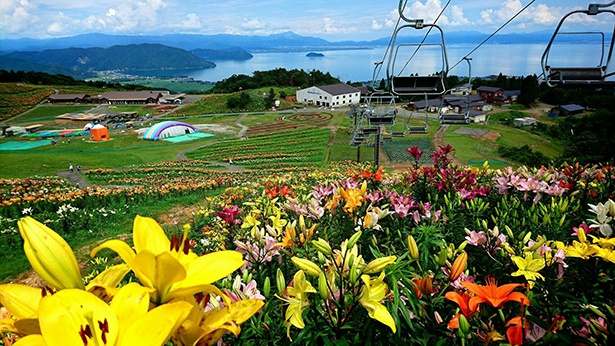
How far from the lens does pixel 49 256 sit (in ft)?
1.88

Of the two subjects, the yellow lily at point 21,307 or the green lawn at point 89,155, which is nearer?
the yellow lily at point 21,307

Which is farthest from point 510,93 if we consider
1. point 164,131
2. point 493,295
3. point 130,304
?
point 130,304

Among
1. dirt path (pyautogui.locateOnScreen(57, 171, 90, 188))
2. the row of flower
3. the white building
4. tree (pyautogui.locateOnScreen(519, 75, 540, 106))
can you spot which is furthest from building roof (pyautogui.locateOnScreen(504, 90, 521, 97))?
the row of flower

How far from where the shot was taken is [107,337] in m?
0.50

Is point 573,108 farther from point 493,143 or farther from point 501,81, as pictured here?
point 493,143

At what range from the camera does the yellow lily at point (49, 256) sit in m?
0.56

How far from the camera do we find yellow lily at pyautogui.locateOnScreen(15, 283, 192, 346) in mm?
485

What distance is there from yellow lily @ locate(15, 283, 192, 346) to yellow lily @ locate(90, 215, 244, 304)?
2.2 inches

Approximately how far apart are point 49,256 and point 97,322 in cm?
15

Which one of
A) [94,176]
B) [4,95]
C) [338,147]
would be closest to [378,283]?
[94,176]

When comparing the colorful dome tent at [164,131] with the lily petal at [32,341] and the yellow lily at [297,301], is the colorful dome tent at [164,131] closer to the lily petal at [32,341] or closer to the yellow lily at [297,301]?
the yellow lily at [297,301]

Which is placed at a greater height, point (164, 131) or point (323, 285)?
point (323, 285)

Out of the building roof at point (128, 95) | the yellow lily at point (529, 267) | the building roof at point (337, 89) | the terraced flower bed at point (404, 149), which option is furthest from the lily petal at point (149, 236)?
the building roof at point (128, 95)

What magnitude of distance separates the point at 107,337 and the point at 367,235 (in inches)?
57.5
